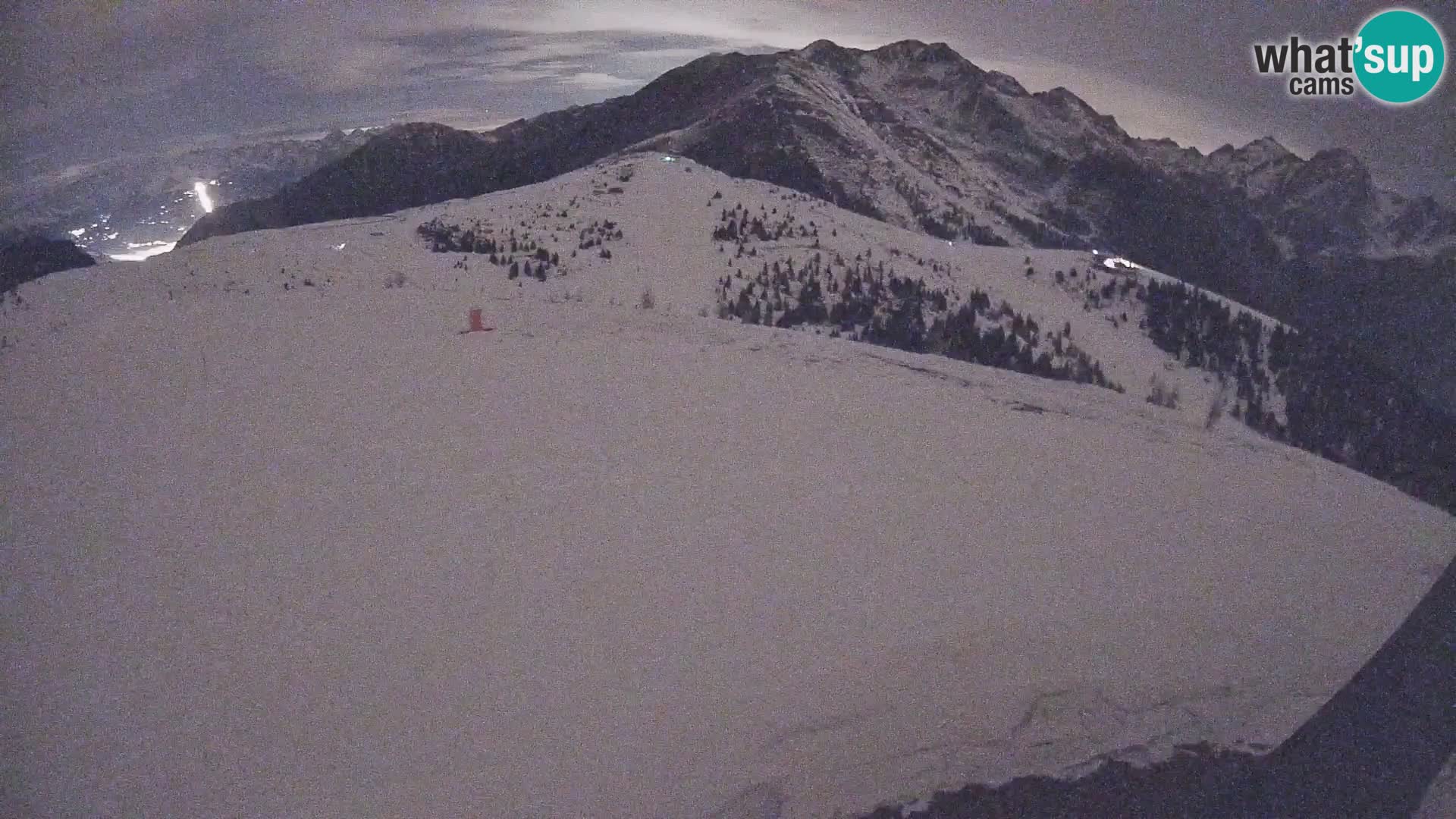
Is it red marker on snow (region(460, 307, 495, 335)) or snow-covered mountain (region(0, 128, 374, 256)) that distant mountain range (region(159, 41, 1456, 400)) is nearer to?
snow-covered mountain (region(0, 128, 374, 256))

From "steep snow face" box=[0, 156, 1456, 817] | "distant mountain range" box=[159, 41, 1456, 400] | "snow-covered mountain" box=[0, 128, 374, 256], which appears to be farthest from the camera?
"distant mountain range" box=[159, 41, 1456, 400]

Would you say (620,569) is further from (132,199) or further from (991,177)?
(991,177)

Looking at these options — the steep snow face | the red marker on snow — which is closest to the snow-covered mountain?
the steep snow face

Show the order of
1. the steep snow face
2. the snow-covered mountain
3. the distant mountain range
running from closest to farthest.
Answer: the steep snow face → the snow-covered mountain → the distant mountain range

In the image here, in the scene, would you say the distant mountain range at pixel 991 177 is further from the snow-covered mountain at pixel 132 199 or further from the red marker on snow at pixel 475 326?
the red marker on snow at pixel 475 326

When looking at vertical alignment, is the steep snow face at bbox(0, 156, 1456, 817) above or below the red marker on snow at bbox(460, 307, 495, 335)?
below

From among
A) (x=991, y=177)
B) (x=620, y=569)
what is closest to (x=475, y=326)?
(x=620, y=569)

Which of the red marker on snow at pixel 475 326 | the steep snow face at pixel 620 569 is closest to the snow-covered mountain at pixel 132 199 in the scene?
the steep snow face at pixel 620 569
